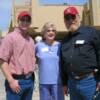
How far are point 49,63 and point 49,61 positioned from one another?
0.03 m

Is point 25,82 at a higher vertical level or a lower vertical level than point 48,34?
lower

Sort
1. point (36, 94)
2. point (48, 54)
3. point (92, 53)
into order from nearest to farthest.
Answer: point (92, 53), point (48, 54), point (36, 94)

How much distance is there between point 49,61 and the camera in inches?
269

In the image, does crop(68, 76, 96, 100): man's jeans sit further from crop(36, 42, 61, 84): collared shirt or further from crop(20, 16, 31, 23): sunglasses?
crop(20, 16, 31, 23): sunglasses

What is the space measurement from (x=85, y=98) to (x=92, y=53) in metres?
0.63

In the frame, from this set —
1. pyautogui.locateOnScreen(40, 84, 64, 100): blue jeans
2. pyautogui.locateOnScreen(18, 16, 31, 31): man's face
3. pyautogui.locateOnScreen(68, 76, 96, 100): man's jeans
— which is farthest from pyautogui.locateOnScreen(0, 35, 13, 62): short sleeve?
pyautogui.locateOnScreen(68, 76, 96, 100): man's jeans

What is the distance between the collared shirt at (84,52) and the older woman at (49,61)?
0.39 m

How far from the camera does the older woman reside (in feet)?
22.4

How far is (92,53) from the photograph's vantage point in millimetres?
6371

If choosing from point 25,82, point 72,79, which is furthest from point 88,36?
point 25,82

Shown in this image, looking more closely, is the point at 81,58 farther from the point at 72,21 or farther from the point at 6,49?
the point at 6,49

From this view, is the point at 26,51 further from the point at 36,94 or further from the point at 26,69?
the point at 36,94

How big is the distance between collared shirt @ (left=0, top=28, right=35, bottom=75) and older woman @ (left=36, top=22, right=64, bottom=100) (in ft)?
0.94

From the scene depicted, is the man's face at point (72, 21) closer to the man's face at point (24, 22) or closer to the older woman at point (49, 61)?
the older woman at point (49, 61)
